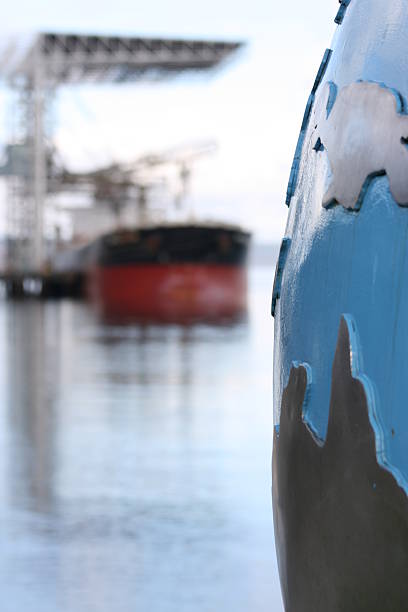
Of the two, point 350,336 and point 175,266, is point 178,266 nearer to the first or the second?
point 175,266

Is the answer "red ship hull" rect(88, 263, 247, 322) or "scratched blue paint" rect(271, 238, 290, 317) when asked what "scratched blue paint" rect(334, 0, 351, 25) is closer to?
"scratched blue paint" rect(271, 238, 290, 317)

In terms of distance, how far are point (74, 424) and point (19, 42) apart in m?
33.9

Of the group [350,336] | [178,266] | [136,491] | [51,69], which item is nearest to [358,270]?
[350,336]

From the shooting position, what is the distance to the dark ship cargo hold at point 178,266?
31953 mm

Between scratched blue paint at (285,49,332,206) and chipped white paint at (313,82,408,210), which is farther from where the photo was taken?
scratched blue paint at (285,49,332,206)

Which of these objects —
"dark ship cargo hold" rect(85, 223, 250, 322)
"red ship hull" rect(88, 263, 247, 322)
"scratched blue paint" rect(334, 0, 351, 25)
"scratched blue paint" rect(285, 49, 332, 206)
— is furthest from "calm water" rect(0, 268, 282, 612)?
"dark ship cargo hold" rect(85, 223, 250, 322)

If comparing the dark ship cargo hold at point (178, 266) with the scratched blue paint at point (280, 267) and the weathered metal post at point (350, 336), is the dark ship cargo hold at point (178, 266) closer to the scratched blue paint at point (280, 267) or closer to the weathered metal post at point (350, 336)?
the scratched blue paint at point (280, 267)

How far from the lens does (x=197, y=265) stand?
32.3 meters

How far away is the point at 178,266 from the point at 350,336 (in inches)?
1223

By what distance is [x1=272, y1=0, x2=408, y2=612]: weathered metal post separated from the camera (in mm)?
1215

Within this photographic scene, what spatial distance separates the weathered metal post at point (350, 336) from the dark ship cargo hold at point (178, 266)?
28881mm

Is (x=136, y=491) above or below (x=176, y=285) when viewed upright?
above

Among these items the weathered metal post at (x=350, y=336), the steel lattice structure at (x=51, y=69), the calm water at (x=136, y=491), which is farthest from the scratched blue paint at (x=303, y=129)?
the steel lattice structure at (x=51, y=69)

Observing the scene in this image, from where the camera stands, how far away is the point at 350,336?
1303 mm
